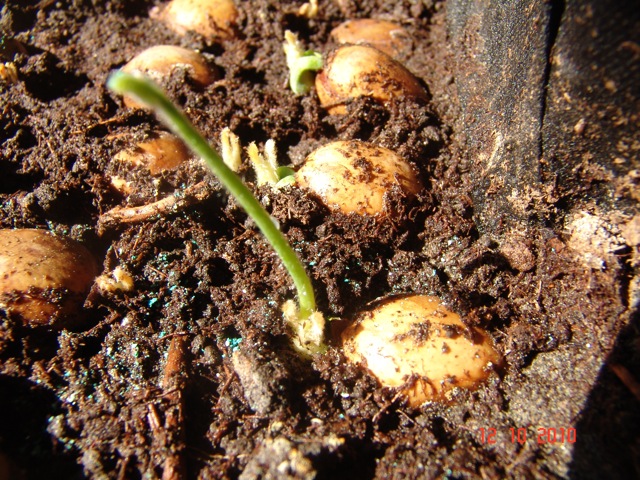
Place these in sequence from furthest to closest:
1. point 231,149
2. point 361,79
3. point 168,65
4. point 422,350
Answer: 1. point 168,65
2. point 361,79
3. point 231,149
4. point 422,350

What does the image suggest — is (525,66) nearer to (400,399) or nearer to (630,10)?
(630,10)

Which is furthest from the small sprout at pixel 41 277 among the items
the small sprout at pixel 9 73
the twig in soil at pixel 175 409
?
the small sprout at pixel 9 73

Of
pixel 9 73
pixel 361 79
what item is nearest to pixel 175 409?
pixel 361 79

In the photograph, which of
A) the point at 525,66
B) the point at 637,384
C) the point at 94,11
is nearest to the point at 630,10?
the point at 525,66

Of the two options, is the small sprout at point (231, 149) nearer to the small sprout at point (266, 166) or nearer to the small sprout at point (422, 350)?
the small sprout at point (266, 166)

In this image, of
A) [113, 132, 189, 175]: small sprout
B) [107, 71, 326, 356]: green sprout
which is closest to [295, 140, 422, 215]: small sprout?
[107, 71, 326, 356]: green sprout
